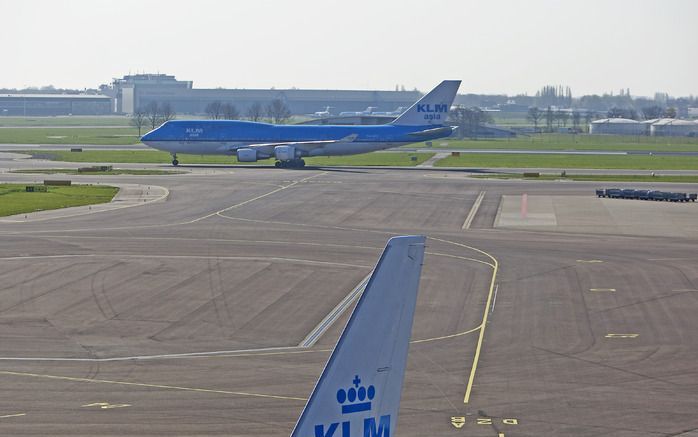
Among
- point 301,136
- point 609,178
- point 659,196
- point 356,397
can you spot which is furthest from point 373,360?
point 301,136

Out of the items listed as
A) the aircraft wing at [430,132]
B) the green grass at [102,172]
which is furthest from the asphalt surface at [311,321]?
the aircraft wing at [430,132]

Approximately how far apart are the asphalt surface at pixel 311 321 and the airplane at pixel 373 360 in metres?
12.0

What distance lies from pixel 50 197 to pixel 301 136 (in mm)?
39395

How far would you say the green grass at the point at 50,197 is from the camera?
2847 inches

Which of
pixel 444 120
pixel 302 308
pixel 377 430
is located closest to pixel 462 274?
pixel 302 308

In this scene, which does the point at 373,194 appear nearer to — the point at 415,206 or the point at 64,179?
the point at 415,206

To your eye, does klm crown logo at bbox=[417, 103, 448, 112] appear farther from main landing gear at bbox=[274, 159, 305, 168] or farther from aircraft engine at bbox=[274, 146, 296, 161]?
aircraft engine at bbox=[274, 146, 296, 161]

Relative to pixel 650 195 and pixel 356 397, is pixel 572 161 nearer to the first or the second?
pixel 650 195

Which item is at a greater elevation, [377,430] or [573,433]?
[377,430]

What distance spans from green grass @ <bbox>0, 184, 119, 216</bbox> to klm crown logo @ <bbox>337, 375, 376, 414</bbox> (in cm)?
6066

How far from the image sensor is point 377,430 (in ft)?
39.2

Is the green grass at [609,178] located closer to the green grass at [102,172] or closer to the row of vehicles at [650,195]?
the row of vehicles at [650,195]

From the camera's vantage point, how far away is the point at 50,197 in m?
79.4

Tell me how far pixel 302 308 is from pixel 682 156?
408 ft
